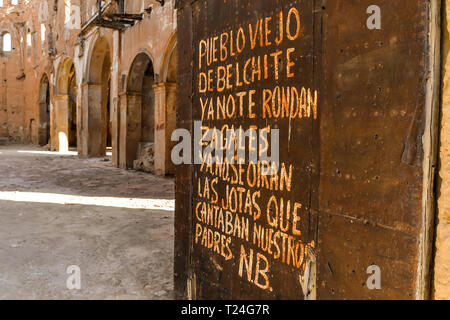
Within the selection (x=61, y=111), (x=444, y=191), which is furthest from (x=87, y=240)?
(x=61, y=111)

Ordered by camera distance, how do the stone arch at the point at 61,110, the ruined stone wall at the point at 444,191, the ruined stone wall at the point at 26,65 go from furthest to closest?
the ruined stone wall at the point at 26,65
the stone arch at the point at 61,110
the ruined stone wall at the point at 444,191

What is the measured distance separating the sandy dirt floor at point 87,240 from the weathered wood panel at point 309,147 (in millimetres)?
883

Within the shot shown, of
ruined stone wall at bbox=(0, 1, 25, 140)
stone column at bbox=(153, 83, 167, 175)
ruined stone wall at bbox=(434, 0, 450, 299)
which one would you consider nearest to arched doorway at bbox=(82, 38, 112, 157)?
stone column at bbox=(153, 83, 167, 175)

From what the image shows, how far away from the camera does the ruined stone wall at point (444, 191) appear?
1314mm

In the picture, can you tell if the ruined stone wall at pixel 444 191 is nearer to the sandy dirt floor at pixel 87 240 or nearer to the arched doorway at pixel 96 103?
the sandy dirt floor at pixel 87 240

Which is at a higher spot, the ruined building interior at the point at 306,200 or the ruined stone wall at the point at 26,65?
the ruined stone wall at the point at 26,65

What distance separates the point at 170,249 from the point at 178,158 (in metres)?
1.63

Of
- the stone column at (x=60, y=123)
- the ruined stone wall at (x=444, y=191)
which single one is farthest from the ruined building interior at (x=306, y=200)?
the stone column at (x=60, y=123)

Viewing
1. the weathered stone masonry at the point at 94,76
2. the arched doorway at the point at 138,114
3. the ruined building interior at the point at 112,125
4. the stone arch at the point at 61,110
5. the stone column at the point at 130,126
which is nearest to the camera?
the ruined building interior at the point at 112,125

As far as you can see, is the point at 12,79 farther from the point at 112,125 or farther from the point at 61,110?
the point at 112,125

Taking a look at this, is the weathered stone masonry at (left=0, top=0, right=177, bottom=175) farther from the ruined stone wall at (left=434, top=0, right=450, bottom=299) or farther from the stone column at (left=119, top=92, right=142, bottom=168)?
the ruined stone wall at (left=434, top=0, right=450, bottom=299)

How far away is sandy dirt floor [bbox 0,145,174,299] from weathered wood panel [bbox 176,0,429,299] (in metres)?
0.88
